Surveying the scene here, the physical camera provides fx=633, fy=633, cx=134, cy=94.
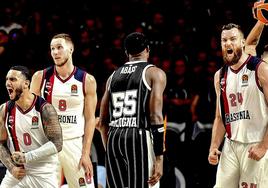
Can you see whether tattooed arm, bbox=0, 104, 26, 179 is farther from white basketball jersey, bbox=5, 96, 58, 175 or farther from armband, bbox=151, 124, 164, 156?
armband, bbox=151, 124, 164, 156

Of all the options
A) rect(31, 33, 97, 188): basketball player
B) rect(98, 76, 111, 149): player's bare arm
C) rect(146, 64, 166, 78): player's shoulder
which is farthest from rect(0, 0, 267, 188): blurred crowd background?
rect(146, 64, 166, 78): player's shoulder

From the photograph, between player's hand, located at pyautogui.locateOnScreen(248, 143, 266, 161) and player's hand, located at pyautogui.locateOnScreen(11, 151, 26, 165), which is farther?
player's hand, located at pyautogui.locateOnScreen(11, 151, 26, 165)

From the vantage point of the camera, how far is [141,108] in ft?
20.5

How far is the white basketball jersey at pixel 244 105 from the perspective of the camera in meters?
6.29

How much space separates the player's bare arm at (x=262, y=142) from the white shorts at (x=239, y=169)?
13cm

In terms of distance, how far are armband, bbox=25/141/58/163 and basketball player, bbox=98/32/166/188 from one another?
1.86 feet

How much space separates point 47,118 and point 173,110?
408 cm

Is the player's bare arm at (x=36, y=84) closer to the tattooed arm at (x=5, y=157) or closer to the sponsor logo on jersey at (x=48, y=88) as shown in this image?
the sponsor logo on jersey at (x=48, y=88)

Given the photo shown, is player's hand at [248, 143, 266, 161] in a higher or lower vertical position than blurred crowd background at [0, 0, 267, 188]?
lower

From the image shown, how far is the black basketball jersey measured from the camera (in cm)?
621

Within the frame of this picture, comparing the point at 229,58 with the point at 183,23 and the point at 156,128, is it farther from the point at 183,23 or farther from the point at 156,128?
the point at 183,23

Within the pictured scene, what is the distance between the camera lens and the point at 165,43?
12.6 metres

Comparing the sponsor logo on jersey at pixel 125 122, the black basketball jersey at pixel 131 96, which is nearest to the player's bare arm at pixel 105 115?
the black basketball jersey at pixel 131 96

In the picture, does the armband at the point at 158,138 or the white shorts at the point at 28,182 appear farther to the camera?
the white shorts at the point at 28,182
